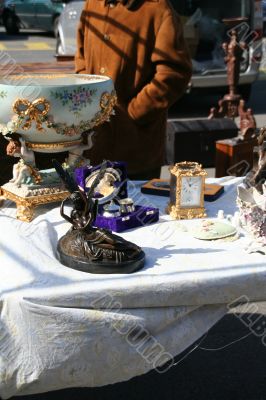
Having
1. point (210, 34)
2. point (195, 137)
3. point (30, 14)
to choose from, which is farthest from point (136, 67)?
point (30, 14)

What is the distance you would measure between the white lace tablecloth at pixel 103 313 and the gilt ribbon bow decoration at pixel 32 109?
362 mm

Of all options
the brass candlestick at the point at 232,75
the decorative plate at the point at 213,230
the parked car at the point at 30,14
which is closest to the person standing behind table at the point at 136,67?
the decorative plate at the point at 213,230

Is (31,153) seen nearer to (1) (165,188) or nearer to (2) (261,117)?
(1) (165,188)

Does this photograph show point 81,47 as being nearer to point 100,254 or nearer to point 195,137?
point 100,254

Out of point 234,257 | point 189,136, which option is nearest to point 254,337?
point 234,257

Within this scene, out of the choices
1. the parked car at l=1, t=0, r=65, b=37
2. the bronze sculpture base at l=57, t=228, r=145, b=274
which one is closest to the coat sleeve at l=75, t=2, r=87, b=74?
the bronze sculpture base at l=57, t=228, r=145, b=274

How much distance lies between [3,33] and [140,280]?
14429mm

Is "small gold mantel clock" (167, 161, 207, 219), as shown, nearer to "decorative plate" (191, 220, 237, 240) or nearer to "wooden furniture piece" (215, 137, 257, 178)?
"decorative plate" (191, 220, 237, 240)

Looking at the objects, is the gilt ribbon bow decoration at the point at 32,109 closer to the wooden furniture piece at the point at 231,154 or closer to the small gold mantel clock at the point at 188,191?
the small gold mantel clock at the point at 188,191

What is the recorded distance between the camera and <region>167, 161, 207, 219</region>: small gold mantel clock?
1555mm

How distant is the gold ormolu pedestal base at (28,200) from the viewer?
1568 mm

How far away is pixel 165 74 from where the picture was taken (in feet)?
7.00

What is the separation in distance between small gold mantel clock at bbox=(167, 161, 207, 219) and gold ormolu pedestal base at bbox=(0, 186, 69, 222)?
0.99 feet

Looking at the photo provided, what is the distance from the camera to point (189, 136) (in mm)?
3834
